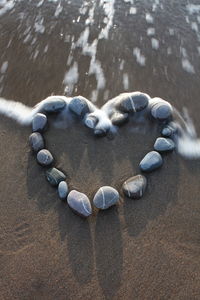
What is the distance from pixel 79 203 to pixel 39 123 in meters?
0.67

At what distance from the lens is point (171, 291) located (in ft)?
5.86

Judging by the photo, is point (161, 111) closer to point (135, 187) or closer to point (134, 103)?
point (134, 103)

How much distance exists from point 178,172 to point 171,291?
0.73m

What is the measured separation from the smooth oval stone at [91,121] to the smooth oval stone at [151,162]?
1.38 feet

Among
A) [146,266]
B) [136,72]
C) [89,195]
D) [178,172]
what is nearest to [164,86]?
[136,72]

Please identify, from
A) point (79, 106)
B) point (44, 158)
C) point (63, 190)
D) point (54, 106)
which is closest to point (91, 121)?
point (79, 106)

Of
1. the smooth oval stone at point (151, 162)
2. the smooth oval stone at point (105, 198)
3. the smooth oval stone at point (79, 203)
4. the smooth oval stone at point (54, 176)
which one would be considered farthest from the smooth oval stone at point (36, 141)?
the smooth oval stone at point (151, 162)

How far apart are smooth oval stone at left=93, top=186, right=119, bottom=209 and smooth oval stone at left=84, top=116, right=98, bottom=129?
0.51 metres

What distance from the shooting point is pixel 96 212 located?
2045 millimetres

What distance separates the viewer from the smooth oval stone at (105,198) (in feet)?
6.64

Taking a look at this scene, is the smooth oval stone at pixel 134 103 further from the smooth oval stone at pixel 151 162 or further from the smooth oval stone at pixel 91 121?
the smooth oval stone at pixel 151 162

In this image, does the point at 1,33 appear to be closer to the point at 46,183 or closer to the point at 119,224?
the point at 46,183

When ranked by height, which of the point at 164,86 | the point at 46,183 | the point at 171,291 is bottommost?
the point at 171,291

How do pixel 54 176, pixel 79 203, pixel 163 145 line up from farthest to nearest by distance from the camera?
pixel 163 145
pixel 54 176
pixel 79 203
